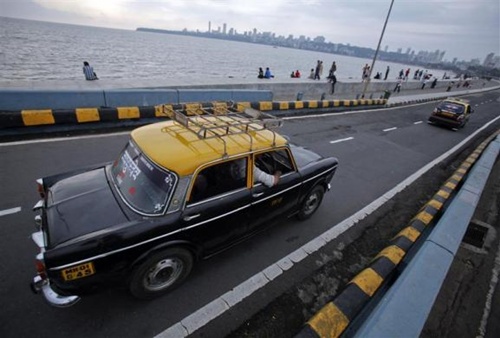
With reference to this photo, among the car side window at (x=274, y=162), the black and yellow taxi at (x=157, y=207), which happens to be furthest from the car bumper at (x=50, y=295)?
the car side window at (x=274, y=162)

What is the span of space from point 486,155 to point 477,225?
4.41m

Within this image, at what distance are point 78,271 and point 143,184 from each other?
1.11 metres

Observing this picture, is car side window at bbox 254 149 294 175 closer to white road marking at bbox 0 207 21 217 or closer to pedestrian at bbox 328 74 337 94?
white road marking at bbox 0 207 21 217

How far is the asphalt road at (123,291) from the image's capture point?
2926mm

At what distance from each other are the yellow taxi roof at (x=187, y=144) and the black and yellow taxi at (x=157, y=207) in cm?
1

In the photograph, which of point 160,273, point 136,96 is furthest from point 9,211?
point 136,96

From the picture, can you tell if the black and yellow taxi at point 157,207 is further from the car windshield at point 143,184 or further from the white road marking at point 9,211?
the white road marking at point 9,211

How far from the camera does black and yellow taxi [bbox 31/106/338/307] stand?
8.70 feet

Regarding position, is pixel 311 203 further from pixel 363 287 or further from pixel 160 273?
pixel 160 273

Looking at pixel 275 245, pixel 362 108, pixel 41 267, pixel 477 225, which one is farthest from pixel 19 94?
pixel 362 108

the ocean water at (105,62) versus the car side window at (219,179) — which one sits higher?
the car side window at (219,179)

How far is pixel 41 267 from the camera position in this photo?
99.7 inches

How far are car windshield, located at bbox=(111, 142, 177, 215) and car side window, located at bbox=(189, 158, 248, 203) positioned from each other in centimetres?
33

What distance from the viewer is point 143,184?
3.18 metres
